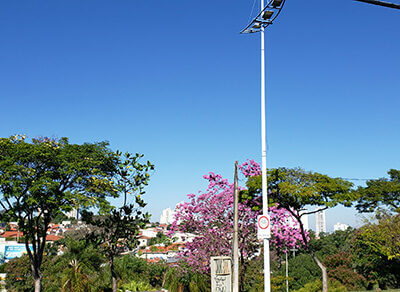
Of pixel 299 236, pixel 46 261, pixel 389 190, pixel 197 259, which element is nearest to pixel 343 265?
pixel 389 190

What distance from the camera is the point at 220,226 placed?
54.7 feet

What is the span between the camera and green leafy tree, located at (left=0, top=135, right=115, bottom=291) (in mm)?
13375

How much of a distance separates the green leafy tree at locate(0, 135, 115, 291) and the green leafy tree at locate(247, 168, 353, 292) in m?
6.22

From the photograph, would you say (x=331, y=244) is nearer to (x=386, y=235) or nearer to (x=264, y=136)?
(x=386, y=235)

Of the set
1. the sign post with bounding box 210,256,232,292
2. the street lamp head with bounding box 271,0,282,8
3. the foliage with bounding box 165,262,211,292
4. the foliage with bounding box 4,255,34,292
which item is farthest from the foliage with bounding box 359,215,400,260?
the foliage with bounding box 4,255,34,292

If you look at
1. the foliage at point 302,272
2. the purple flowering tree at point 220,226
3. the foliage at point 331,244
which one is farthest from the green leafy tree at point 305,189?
the foliage at point 331,244

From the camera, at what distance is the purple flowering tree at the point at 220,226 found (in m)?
16.2

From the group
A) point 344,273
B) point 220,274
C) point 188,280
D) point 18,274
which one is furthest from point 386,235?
point 18,274

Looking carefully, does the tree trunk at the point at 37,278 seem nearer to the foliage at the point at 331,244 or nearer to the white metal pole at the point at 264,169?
the white metal pole at the point at 264,169

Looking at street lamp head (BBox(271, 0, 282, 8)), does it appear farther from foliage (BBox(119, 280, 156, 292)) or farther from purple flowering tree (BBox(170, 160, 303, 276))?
foliage (BBox(119, 280, 156, 292))

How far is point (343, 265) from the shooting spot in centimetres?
3198

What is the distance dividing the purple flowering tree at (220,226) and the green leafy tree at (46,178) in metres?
4.67

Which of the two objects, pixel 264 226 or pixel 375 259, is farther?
pixel 375 259

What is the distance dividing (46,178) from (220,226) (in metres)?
7.89
